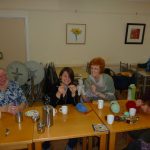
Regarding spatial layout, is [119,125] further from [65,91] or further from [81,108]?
[65,91]

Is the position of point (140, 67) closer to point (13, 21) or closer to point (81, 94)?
point (81, 94)

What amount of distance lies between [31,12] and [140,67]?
281 centimetres

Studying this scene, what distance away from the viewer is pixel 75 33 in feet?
14.8

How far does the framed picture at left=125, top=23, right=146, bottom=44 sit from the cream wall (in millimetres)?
94

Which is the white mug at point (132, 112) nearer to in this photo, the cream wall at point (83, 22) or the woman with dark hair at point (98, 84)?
the woman with dark hair at point (98, 84)

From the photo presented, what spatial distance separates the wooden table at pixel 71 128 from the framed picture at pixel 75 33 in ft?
8.97

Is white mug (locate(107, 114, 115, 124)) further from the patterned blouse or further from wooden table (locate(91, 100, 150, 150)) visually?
the patterned blouse

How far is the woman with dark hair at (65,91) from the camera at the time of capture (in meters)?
2.34

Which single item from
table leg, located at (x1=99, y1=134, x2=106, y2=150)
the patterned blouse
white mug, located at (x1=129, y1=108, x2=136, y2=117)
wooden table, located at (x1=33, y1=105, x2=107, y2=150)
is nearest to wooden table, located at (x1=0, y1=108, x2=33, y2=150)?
wooden table, located at (x1=33, y1=105, x2=107, y2=150)

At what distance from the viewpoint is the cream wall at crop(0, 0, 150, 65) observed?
4309 mm

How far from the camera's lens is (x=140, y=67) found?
479 cm

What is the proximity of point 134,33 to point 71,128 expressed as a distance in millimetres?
3648

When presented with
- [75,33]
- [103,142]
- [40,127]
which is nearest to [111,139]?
[103,142]

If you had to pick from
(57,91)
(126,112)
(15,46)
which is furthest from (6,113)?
(15,46)
